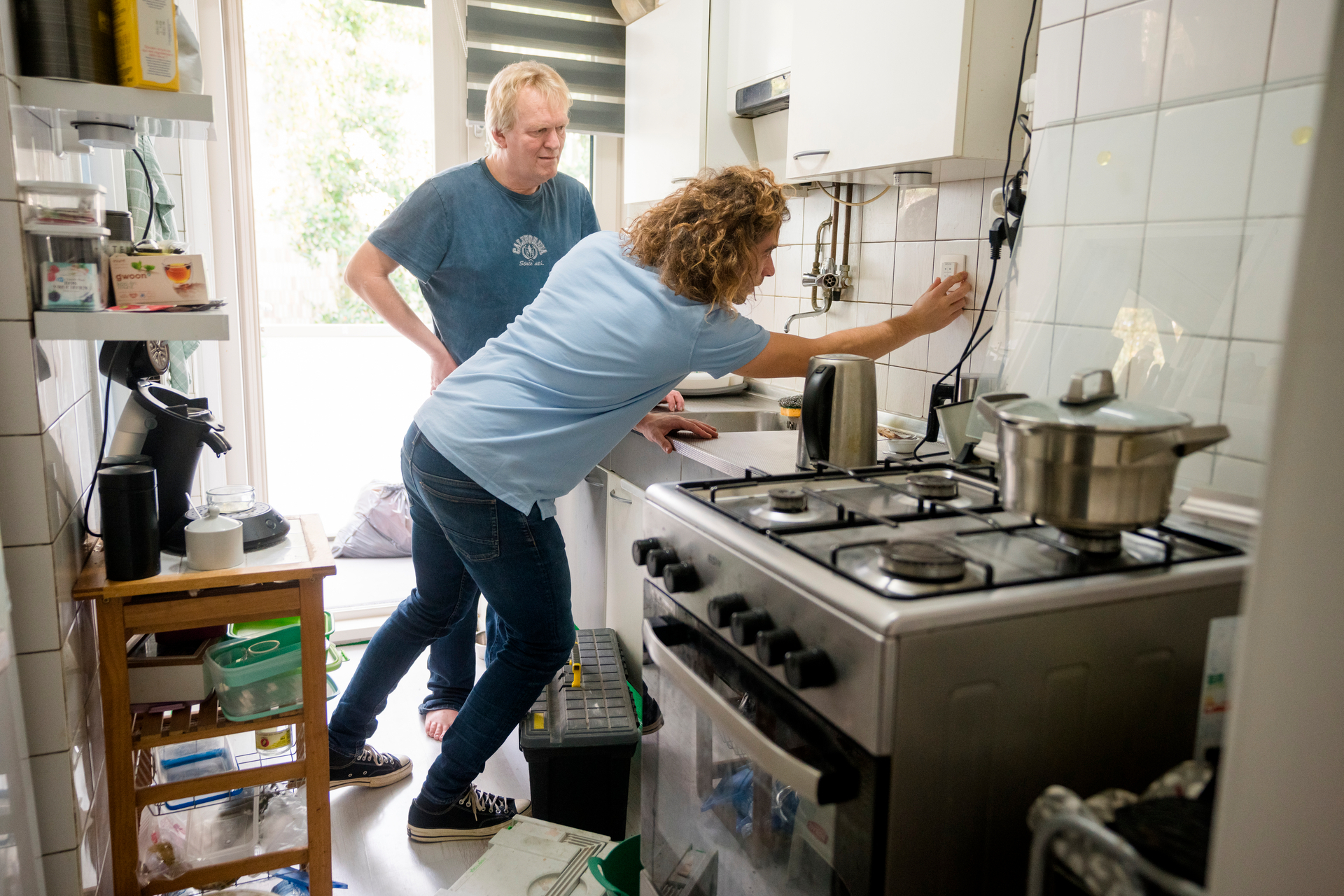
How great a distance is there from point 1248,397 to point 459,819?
161 centimetres

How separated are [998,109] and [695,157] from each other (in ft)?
3.26

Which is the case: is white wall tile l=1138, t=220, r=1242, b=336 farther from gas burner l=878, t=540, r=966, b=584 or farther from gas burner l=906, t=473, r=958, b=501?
gas burner l=878, t=540, r=966, b=584

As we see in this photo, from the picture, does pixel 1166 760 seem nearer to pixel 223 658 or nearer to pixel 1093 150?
pixel 1093 150

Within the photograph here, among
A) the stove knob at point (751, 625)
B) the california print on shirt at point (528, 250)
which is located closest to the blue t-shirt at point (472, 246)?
the california print on shirt at point (528, 250)

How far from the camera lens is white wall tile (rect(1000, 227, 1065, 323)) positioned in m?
1.35

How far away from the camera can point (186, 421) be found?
59.4 inches

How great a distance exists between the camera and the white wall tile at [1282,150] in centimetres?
100

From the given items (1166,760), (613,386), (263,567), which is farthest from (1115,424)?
(263,567)

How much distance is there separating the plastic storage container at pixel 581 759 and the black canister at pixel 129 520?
0.80 metres

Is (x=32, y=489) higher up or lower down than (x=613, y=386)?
lower down

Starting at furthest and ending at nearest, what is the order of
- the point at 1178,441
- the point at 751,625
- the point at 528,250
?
1. the point at 528,250
2. the point at 751,625
3. the point at 1178,441

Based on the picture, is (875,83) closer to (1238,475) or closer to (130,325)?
(1238,475)

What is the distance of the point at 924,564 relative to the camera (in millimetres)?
880

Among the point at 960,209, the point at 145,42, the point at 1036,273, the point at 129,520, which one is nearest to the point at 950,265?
the point at 960,209
